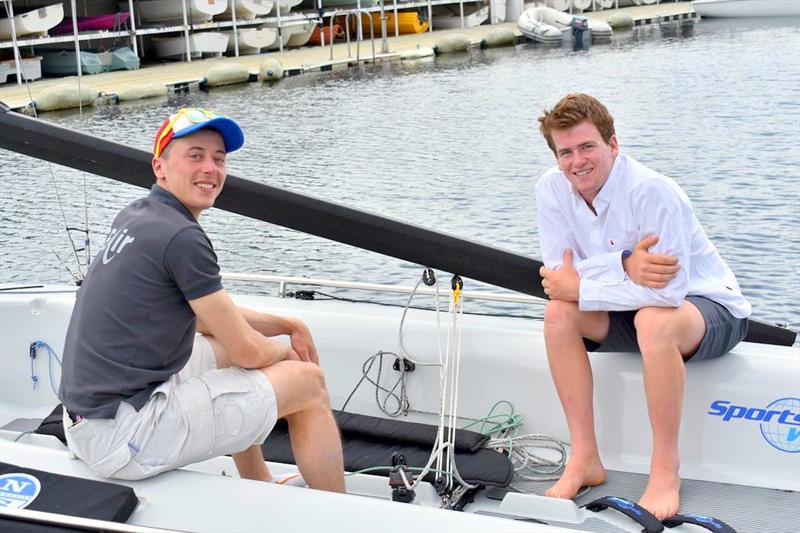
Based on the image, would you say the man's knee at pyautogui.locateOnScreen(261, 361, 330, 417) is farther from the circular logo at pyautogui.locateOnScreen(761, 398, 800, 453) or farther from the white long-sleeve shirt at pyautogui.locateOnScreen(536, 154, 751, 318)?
the circular logo at pyautogui.locateOnScreen(761, 398, 800, 453)

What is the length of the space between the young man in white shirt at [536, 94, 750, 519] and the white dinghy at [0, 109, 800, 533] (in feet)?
0.44

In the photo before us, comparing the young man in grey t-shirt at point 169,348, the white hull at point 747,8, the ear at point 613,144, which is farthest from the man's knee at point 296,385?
the white hull at point 747,8

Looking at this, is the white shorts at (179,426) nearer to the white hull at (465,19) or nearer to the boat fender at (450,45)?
the boat fender at (450,45)

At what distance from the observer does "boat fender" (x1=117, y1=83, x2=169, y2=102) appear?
21.7m

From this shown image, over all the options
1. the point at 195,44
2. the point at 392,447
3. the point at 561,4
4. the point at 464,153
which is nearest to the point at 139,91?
the point at 195,44

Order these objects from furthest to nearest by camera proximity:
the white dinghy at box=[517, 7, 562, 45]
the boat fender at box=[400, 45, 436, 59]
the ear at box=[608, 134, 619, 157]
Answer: the white dinghy at box=[517, 7, 562, 45] < the boat fender at box=[400, 45, 436, 59] < the ear at box=[608, 134, 619, 157]

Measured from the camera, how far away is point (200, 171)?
2.84 meters

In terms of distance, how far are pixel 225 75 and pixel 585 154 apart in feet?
72.8

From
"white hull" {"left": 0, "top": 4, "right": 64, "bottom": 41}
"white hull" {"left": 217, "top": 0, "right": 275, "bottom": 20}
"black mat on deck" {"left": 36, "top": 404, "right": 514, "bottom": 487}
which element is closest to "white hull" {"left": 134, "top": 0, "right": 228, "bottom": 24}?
"white hull" {"left": 217, "top": 0, "right": 275, "bottom": 20}

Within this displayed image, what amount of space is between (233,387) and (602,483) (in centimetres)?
131

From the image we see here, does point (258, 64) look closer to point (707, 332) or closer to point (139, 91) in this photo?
point (139, 91)

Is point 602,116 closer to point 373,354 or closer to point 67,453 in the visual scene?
point 373,354

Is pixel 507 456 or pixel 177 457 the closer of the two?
pixel 177 457

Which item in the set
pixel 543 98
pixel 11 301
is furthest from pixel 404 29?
pixel 11 301
